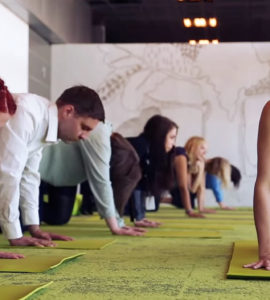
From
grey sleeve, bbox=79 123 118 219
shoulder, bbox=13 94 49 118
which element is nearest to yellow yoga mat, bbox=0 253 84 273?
shoulder, bbox=13 94 49 118

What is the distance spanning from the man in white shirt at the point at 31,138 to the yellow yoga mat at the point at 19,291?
995 mm

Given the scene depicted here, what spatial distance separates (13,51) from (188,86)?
247 centimetres

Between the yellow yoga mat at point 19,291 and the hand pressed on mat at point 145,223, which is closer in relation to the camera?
the yellow yoga mat at point 19,291

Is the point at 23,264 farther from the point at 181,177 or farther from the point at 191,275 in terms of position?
the point at 181,177

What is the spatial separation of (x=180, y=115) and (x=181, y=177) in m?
2.82

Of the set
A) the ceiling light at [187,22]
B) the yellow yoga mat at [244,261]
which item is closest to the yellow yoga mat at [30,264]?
the yellow yoga mat at [244,261]

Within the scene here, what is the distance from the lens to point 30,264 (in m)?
2.29

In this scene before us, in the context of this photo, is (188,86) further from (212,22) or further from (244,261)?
(244,261)

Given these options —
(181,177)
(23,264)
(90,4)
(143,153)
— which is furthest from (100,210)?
(90,4)

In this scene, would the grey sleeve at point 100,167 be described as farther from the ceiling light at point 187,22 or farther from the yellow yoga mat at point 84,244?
the ceiling light at point 187,22

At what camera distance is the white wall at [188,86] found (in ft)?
27.4

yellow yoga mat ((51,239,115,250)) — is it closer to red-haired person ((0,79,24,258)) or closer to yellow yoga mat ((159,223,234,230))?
red-haired person ((0,79,24,258))

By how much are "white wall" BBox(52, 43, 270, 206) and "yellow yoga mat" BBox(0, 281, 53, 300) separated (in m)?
6.61

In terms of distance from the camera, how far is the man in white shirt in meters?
2.80
